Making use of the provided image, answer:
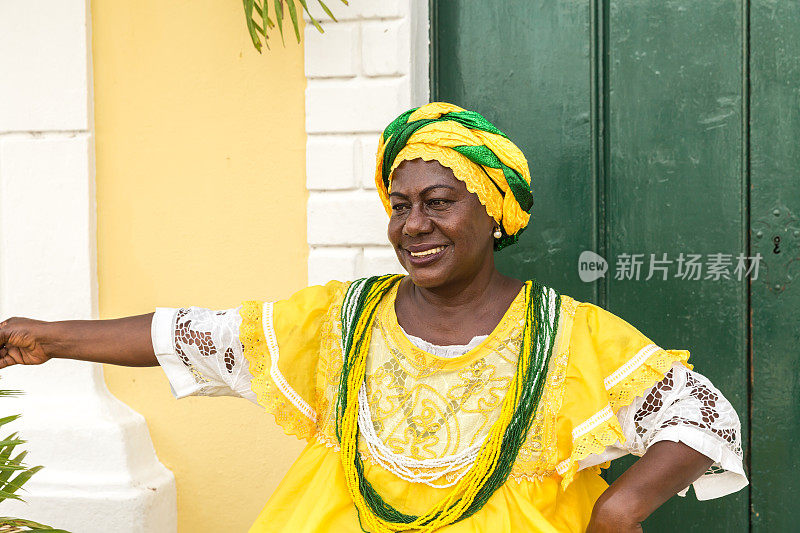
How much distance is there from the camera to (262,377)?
2.06m

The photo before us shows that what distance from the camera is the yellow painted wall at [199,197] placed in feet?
8.88

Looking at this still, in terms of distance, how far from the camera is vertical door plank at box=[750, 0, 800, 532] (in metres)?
2.59

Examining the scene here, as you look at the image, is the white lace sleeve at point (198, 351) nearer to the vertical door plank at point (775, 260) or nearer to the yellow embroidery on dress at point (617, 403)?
the yellow embroidery on dress at point (617, 403)

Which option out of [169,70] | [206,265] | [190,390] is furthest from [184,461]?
[169,70]

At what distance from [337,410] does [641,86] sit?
1392mm

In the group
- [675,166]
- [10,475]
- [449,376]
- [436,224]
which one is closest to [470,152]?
[436,224]

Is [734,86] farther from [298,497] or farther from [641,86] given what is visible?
[298,497]

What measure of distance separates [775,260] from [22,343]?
2.07 m

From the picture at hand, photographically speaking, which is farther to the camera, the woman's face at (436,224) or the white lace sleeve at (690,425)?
the woman's face at (436,224)

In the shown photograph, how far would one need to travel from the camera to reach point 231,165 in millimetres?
2732

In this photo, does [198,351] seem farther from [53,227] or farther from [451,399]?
[53,227]

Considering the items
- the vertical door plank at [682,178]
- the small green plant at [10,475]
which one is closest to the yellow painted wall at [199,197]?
the small green plant at [10,475]

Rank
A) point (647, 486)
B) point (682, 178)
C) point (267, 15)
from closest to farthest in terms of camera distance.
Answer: point (647, 486), point (267, 15), point (682, 178)

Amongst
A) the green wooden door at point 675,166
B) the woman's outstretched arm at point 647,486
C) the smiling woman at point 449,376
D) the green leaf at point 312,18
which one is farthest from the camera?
the green wooden door at point 675,166
